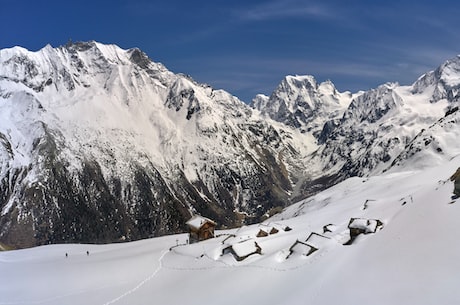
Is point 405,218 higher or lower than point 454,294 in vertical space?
higher

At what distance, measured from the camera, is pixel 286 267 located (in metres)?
56.2

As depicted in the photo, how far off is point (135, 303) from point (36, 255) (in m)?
45.7

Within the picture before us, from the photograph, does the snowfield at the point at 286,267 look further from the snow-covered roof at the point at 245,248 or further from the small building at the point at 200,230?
the small building at the point at 200,230

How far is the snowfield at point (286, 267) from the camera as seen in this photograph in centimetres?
3894

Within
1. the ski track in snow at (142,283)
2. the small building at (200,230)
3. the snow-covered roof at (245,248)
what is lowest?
the ski track in snow at (142,283)

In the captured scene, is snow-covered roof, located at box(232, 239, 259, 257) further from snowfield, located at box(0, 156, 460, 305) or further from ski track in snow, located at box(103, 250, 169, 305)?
ski track in snow, located at box(103, 250, 169, 305)

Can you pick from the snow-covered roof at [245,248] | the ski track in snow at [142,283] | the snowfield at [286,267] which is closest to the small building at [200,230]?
the snowfield at [286,267]

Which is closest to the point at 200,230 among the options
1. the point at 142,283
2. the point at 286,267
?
the point at 142,283

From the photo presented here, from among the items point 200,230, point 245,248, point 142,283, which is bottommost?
point 142,283

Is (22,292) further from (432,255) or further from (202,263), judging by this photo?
(432,255)

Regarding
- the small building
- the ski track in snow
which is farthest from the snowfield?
the small building

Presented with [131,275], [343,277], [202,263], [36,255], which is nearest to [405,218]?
[343,277]

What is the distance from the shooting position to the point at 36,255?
91.5 meters

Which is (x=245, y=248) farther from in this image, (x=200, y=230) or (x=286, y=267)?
(x=200, y=230)
